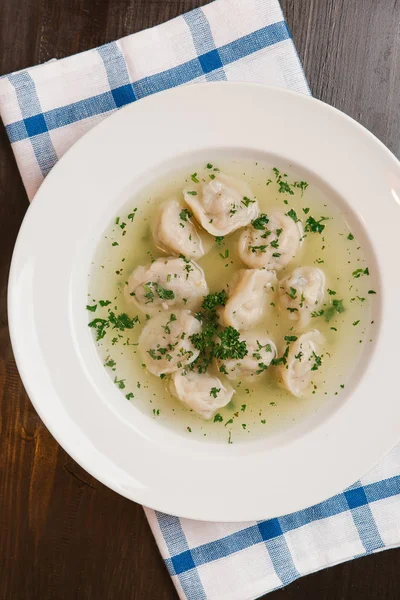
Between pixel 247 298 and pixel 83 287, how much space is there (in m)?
0.65

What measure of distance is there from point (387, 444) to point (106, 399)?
107 centimetres

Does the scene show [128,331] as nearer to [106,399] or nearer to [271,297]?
[106,399]

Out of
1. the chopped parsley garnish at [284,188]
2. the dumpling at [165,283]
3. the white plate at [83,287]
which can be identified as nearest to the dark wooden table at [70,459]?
the white plate at [83,287]

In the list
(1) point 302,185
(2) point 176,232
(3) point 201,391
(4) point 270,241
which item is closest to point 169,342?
(3) point 201,391

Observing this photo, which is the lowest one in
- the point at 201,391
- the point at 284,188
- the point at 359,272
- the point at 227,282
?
the point at 201,391

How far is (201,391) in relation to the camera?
2160 mm

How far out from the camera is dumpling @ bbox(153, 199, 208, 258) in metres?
2.12

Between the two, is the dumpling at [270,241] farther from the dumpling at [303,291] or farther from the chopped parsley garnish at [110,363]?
the chopped parsley garnish at [110,363]

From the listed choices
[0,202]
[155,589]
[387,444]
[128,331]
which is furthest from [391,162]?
[155,589]

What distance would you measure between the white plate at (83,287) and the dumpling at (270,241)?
23cm

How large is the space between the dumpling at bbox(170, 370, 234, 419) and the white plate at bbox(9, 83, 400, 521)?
0.18 meters

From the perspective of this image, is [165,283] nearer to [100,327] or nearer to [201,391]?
[100,327]

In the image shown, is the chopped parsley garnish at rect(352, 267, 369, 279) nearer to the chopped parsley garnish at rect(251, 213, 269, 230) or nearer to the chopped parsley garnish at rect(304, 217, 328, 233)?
the chopped parsley garnish at rect(304, 217, 328, 233)

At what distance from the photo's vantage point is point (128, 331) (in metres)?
2.20
